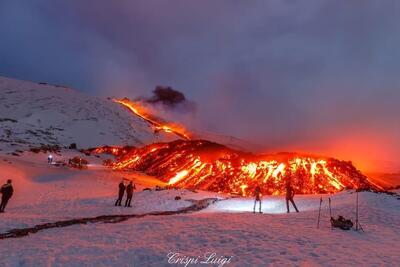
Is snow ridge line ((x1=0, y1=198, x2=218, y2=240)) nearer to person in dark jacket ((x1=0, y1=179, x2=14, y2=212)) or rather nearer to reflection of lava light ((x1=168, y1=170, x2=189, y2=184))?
person in dark jacket ((x1=0, y1=179, x2=14, y2=212))

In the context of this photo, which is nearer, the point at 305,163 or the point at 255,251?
the point at 255,251

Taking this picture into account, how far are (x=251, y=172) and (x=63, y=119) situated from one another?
183 ft

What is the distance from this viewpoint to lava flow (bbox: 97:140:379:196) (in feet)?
132

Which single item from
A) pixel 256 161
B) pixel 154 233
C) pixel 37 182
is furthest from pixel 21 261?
pixel 256 161

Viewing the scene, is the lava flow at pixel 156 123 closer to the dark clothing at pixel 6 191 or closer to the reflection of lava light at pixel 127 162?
the reflection of lava light at pixel 127 162

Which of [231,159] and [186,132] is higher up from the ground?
[186,132]

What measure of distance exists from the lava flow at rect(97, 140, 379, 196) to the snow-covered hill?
93.1 feet

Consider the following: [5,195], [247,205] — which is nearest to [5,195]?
[5,195]

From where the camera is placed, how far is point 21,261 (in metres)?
11.7

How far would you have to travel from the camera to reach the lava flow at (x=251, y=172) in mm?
40312

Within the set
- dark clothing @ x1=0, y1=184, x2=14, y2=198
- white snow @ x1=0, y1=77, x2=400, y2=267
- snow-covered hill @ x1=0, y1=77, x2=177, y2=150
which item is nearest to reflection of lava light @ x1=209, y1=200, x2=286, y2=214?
white snow @ x1=0, y1=77, x2=400, y2=267

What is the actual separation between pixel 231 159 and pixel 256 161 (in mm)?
3209

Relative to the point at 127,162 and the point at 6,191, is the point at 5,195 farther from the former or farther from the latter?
the point at 127,162

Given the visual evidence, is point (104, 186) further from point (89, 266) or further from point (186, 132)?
point (186, 132)
